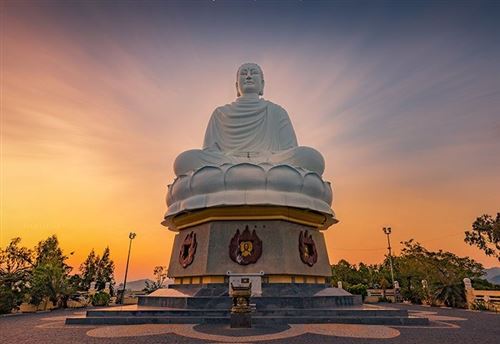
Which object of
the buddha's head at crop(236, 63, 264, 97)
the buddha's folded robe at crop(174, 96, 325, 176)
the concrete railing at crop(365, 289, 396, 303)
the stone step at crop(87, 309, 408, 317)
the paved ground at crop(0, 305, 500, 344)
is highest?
the buddha's head at crop(236, 63, 264, 97)

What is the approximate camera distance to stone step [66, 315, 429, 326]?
743cm

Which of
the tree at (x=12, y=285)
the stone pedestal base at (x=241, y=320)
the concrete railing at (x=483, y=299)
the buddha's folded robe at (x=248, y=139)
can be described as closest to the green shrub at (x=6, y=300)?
the tree at (x=12, y=285)

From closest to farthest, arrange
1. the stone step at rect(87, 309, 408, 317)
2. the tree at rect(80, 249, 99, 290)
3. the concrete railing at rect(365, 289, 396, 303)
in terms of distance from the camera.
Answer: the stone step at rect(87, 309, 408, 317)
the concrete railing at rect(365, 289, 396, 303)
the tree at rect(80, 249, 99, 290)

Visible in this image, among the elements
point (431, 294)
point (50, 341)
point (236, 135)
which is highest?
point (236, 135)

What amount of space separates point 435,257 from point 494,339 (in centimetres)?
1841

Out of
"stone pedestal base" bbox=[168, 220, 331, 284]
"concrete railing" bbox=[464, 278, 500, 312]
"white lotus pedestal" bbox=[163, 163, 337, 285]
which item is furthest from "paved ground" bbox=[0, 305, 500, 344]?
"concrete railing" bbox=[464, 278, 500, 312]

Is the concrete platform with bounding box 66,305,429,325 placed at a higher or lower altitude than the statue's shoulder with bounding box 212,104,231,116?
lower

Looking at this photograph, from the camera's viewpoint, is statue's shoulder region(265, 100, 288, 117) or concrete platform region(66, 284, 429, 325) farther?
statue's shoulder region(265, 100, 288, 117)

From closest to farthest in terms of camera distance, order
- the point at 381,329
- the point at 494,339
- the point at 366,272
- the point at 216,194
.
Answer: the point at 494,339, the point at 381,329, the point at 216,194, the point at 366,272

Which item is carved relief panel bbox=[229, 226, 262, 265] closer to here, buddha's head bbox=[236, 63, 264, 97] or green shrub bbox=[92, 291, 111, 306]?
buddha's head bbox=[236, 63, 264, 97]

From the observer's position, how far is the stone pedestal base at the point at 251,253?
388 inches

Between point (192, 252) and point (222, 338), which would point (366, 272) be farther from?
point (222, 338)

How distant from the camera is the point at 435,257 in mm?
22328

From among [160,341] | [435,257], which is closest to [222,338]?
[160,341]
